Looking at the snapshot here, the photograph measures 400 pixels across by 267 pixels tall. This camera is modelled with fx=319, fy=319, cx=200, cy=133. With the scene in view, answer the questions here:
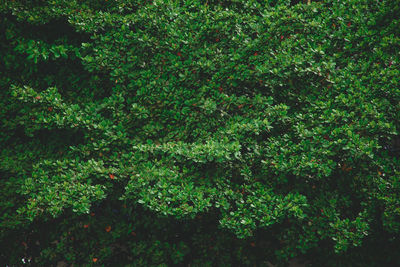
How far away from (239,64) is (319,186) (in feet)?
5.92

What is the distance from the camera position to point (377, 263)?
399 centimetres

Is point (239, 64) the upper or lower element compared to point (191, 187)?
upper

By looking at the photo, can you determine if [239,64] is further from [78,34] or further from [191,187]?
[78,34]

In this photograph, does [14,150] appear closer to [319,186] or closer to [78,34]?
[78,34]

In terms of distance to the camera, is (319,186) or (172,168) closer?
(172,168)

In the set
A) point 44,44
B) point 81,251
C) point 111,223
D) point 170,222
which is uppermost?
point 44,44

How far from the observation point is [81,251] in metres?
4.39

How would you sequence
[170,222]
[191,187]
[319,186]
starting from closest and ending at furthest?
[191,187]
[319,186]
[170,222]

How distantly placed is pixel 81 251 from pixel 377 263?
3.88 m

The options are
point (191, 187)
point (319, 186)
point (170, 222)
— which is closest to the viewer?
point (191, 187)

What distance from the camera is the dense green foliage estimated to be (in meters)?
3.54

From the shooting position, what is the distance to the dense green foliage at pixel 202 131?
354cm

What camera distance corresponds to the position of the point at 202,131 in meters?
3.87

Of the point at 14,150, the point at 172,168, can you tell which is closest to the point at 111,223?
the point at 172,168
